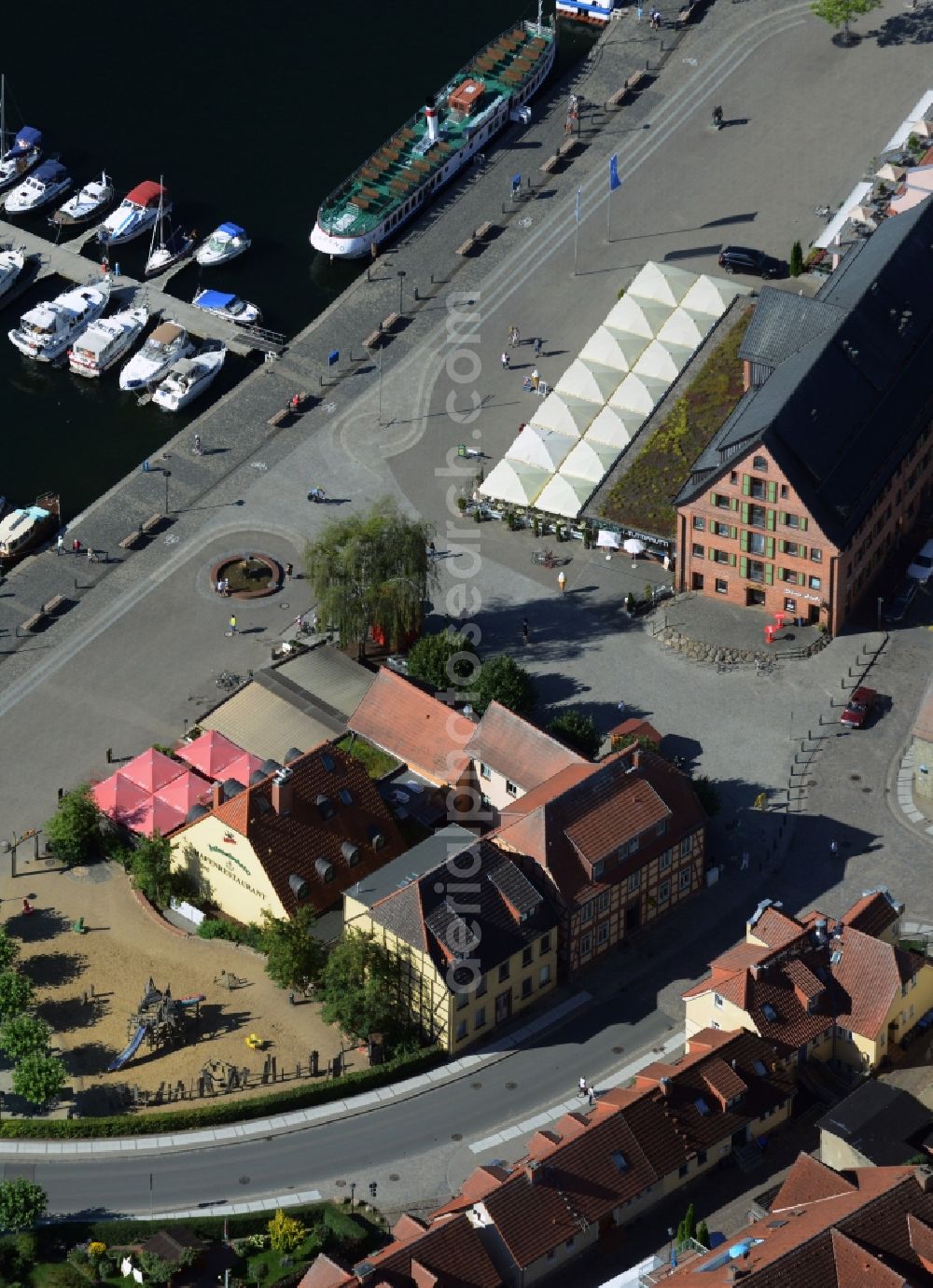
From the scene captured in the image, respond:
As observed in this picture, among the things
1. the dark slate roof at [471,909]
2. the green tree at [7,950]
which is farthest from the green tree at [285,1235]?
the green tree at [7,950]

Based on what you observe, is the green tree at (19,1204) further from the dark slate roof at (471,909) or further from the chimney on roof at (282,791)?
the chimney on roof at (282,791)

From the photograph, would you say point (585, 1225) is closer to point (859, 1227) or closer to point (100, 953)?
point (859, 1227)

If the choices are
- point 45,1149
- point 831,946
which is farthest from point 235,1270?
point 831,946

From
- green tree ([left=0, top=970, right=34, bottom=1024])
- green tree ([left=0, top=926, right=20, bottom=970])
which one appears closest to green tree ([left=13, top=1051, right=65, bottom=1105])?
green tree ([left=0, top=970, right=34, bottom=1024])

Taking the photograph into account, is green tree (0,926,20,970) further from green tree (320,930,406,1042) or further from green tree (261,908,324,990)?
green tree (320,930,406,1042)

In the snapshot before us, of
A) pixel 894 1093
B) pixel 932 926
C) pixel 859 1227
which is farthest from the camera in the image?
pixel 932 926

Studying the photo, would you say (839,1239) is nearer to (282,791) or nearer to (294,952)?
(294,952)

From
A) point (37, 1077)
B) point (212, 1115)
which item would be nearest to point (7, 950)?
point (37, 1077)
